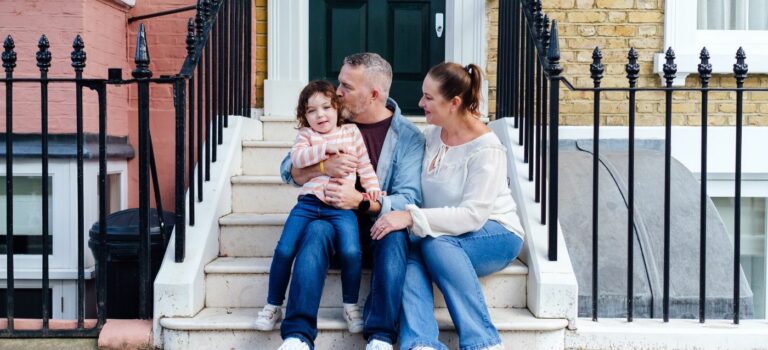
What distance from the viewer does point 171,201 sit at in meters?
5.32

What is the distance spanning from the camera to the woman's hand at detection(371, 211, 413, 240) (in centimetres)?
314

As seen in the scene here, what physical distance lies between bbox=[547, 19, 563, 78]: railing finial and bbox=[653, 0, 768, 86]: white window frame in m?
2.08

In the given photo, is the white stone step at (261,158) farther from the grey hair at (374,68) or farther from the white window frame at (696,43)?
the white window frame at (696,43)

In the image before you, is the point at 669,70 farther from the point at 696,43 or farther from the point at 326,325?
the point at 696,43

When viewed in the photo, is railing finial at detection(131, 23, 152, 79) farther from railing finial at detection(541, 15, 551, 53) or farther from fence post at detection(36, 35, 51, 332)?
railing finial at detection(541, 15, 551, 53)

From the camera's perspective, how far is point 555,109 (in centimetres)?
339

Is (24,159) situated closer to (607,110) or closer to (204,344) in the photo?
(204,344)

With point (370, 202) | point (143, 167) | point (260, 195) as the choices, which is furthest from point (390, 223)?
point (260, 195)

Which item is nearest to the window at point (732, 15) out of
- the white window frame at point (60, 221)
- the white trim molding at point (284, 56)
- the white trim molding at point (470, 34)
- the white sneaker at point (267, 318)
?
the white trim molding at point (470, 34)

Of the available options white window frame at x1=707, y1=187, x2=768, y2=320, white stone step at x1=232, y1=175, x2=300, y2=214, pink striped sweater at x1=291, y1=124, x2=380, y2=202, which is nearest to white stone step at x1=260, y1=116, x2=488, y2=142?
white stone step at x1=232, y1=175, x2=300, y2=214

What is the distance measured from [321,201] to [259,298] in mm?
554

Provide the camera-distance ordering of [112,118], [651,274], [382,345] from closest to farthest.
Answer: [382,345] → [651,274] → [112,118]

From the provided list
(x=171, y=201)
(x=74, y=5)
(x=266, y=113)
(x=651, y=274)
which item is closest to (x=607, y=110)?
(x=651, y=274)

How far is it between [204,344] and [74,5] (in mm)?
2464
